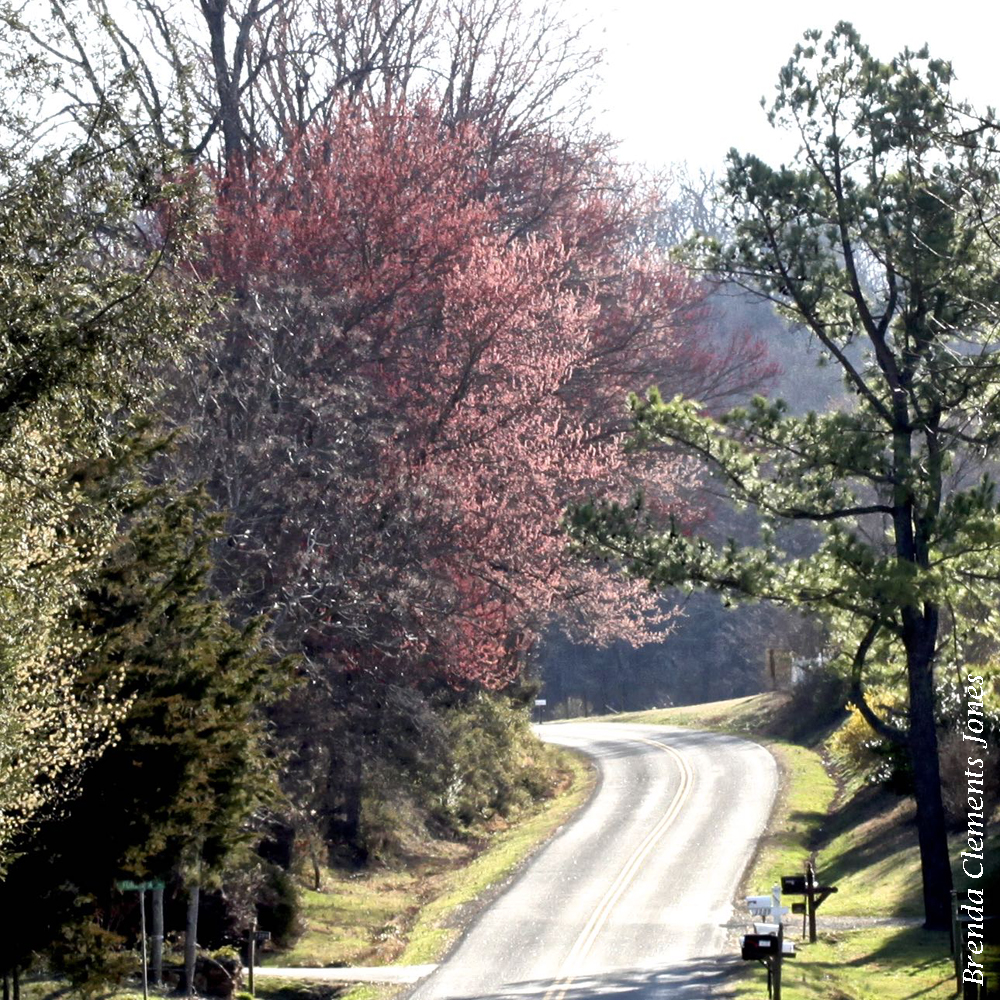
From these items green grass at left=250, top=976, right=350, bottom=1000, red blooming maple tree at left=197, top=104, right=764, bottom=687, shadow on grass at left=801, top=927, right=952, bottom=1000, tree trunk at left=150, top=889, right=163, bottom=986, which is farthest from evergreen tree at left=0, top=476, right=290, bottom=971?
shadow on grass at left=801, top=927, right=952, bottom=1000

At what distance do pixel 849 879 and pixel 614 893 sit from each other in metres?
4.95

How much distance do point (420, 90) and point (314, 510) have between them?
15.3 m

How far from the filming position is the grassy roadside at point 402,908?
22.5 meters

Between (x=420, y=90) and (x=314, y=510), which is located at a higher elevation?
(x=420, y=90)

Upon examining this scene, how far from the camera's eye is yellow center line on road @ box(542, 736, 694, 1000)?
1868 cm

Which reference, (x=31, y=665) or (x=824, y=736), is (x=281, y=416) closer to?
(x=31, y=665)

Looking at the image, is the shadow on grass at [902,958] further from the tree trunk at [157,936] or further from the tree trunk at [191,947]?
the tree trunk at [157,936]

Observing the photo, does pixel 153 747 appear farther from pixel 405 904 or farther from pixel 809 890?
pixel 405 904

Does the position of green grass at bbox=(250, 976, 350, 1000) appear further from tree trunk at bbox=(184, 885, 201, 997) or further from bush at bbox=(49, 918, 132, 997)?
bush at bbox=(49, 918, 132, 997)

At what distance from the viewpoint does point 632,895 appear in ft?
85.2

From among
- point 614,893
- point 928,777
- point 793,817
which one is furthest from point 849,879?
point 928,777

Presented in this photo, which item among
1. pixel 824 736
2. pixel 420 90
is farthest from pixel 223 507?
pixel 824 736

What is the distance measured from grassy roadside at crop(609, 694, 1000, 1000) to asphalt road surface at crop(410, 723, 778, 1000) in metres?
0.73

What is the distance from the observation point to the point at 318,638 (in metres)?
25.2
